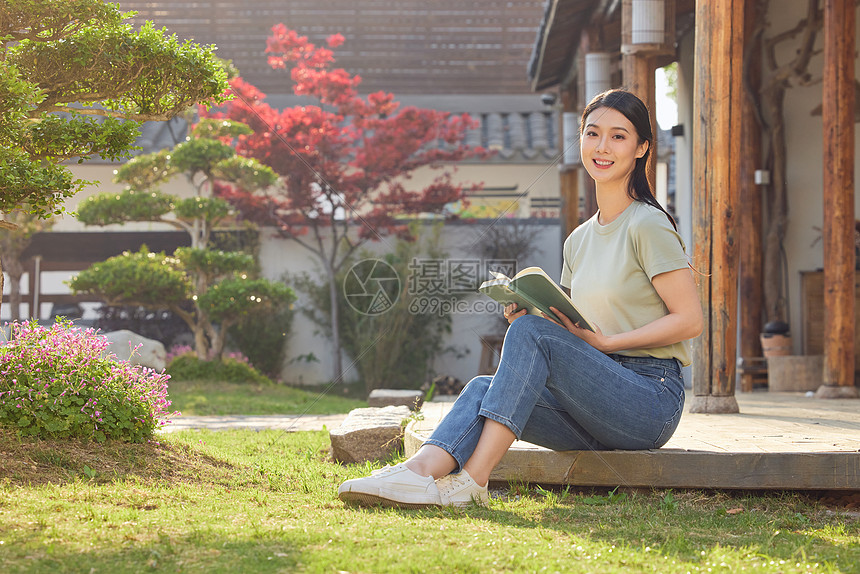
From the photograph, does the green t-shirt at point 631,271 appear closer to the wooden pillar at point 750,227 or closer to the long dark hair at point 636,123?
the long dark hair at point 636,123

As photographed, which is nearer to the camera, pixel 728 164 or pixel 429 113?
pixel 728 164

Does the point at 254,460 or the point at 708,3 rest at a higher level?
the point at 708,3

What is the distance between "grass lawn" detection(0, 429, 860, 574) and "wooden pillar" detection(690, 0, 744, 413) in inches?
69.5

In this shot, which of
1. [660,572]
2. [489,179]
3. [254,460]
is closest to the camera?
[660,572]

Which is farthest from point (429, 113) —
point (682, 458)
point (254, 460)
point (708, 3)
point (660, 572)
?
point (660, 572)

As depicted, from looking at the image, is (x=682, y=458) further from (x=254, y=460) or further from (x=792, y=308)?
(x=792, y=308)

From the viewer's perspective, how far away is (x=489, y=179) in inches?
474

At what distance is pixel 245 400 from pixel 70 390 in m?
4.27

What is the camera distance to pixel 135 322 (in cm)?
990

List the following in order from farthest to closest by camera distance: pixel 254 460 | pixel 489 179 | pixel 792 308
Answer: pixel 489 179 → pixel 792 308 → pixel 254 460

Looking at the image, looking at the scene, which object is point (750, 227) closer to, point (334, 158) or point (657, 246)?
point (334, 158)

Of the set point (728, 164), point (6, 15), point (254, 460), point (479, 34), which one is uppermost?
point (479, 34)

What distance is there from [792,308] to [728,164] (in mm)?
4049

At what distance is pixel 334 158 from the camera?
32.2 feet
